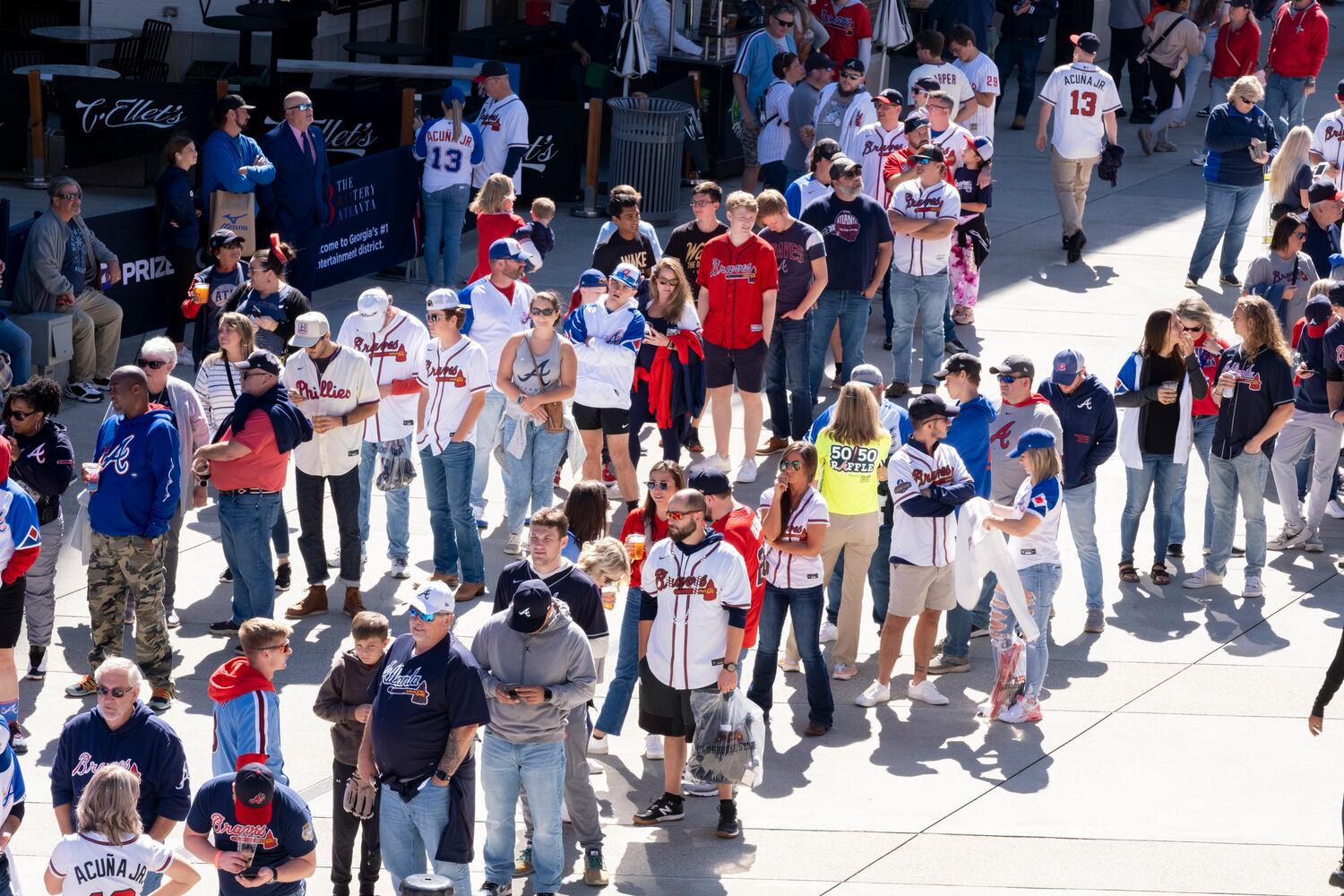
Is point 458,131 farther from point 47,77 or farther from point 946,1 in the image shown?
point 946,1

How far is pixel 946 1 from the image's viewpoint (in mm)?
23625

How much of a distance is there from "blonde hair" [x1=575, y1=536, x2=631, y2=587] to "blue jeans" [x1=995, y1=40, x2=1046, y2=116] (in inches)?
575

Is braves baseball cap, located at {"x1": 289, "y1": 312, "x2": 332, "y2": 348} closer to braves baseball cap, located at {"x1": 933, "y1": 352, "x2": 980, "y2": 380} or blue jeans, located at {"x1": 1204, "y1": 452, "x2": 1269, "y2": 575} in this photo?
braves baseball cap, located at {"x1": 933, "y1": 352, "x2": 980, "y2": 380}

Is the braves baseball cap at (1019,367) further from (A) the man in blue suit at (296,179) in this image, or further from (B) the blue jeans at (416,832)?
(A) the man in blue suit at (296,179)

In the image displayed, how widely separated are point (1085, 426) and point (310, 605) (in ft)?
15.0

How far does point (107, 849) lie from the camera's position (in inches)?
248

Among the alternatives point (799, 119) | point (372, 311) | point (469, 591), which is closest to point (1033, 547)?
point (469, 591)

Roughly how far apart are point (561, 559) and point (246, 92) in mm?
10252

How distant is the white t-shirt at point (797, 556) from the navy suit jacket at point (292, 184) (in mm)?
7114

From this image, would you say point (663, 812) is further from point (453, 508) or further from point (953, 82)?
point (953, 82)

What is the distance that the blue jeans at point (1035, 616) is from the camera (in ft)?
31.2

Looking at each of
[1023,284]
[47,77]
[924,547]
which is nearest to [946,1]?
[1023,284]

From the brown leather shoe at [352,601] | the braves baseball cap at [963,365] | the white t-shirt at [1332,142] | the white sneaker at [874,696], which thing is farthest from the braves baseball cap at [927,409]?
the white t-shirt at [1332,142]

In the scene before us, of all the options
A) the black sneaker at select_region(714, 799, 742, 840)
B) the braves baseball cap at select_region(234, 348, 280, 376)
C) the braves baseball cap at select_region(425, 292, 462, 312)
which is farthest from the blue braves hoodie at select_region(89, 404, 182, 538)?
the black sneaker at select_region(714, 799, 742, 840)
